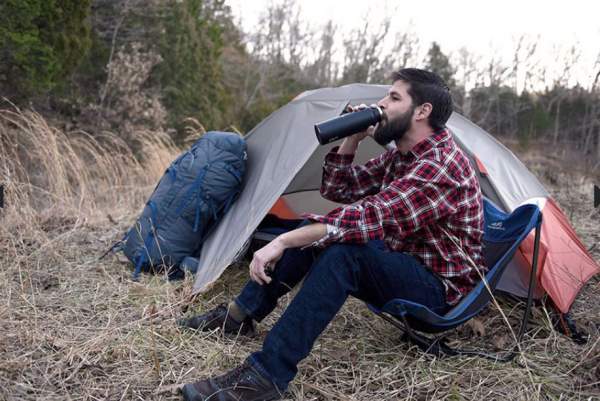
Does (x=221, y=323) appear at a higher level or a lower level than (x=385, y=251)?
lower

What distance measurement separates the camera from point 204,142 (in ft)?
10.8

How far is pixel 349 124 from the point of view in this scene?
2004 mm

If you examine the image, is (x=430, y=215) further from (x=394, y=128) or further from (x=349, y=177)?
(x=349, y=177)

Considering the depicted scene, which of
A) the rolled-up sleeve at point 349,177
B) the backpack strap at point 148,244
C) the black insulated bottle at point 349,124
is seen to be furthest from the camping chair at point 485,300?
the backpack strap at point 148,244

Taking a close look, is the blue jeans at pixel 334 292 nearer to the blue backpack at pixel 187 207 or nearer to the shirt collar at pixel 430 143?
the shirt collar at pixel 430 143

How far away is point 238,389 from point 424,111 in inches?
46.2

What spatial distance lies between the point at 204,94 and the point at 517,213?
29.1 feet

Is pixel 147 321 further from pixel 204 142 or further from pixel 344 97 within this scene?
pixel 344 97

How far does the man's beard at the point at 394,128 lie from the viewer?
2006 mm

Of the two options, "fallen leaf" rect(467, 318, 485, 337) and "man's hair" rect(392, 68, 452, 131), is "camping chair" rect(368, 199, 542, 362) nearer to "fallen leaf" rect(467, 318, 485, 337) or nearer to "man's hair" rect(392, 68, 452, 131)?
"fallen leaf" rect(467, 318, 485, 337)

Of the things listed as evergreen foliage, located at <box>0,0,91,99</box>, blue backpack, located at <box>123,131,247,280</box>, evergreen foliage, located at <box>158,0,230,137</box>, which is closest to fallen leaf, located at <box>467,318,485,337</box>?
blue backpack, located at <box>123,131,247,280</box>

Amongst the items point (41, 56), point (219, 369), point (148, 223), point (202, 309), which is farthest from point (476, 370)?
point (41, 56)

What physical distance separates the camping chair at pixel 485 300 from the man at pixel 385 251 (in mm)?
63

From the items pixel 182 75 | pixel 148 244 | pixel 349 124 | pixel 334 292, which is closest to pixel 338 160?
pixel 349 124
